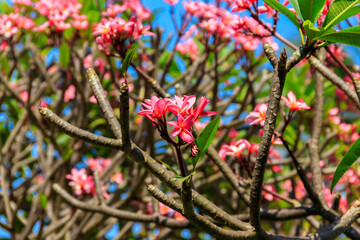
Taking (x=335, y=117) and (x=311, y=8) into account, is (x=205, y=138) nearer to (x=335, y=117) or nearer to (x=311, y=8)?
(x=311, y=8)

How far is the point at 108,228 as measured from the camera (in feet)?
8.89

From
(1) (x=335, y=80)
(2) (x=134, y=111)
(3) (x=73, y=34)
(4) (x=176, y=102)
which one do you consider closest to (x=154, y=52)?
(2) (x=134, y=111)

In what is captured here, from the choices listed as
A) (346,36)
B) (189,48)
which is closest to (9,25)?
(189,48)

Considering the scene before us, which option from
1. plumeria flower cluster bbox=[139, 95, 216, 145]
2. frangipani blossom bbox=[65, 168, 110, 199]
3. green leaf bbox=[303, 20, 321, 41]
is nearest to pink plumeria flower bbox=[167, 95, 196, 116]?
A: plumeria flower cluster bbox=[139, 95, 216, 145]

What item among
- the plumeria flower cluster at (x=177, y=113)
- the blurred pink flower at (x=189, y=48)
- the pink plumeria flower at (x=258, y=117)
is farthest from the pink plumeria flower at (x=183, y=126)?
the blurred pink flower at (x=189, y=48)

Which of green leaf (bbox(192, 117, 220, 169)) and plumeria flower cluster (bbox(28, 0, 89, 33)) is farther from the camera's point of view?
plumeria flower cluster (bbox(28, 0, 89, 33))

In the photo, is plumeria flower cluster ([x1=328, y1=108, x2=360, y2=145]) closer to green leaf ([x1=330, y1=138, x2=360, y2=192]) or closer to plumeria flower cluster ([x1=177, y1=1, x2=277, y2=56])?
plumeria flower cluster ([x1=177, y1=1, x2=277, y2=56])

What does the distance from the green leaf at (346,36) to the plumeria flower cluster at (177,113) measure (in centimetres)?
31

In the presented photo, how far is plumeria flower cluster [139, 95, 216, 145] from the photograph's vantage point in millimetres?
874

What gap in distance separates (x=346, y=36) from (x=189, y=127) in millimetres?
407

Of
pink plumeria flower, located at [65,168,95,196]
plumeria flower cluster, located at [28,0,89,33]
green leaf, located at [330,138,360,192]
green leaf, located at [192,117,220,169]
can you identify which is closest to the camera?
green leaf, located at [192,117,220,169]

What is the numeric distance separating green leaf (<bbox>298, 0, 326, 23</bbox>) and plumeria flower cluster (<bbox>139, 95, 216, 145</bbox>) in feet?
1.04

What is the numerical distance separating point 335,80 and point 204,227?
31.5 inches

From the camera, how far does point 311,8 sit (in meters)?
Answer: 0.93
